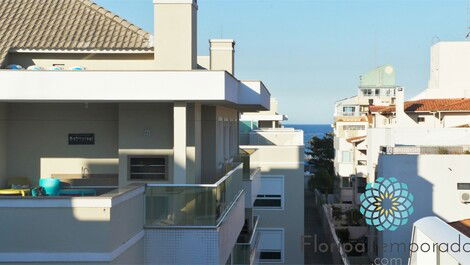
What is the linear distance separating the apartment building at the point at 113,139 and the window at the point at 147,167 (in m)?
0.02

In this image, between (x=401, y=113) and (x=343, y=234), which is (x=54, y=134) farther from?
(x=401, y=113)

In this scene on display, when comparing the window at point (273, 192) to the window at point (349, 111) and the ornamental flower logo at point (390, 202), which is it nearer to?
the ornamental flower logo at point (390, 202)

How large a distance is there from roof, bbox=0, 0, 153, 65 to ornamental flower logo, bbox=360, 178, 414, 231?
20139 millimetres

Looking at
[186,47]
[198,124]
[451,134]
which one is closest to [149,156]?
[198,124]

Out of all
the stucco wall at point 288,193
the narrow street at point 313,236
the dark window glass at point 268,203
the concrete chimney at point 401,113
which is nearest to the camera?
the dark window glass at point 268,203

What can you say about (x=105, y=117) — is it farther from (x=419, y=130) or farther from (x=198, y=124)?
(x=419, y=130)

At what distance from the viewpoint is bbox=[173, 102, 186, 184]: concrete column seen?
13.4 m

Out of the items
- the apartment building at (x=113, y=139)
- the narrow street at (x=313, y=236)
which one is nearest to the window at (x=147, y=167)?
the apartment building at (x=113, y=139)

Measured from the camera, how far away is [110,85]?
1278cm

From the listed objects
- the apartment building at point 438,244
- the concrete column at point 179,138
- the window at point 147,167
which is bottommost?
the apartment building at point 438,244

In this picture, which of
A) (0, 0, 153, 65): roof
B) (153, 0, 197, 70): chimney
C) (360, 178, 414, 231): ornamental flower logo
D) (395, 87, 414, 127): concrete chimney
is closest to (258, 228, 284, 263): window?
(360, 178, 414, 231): ornamental flower logo

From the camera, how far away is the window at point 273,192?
30.7m

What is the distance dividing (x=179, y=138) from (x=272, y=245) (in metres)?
18.0

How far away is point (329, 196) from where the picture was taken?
70500 millimetres
